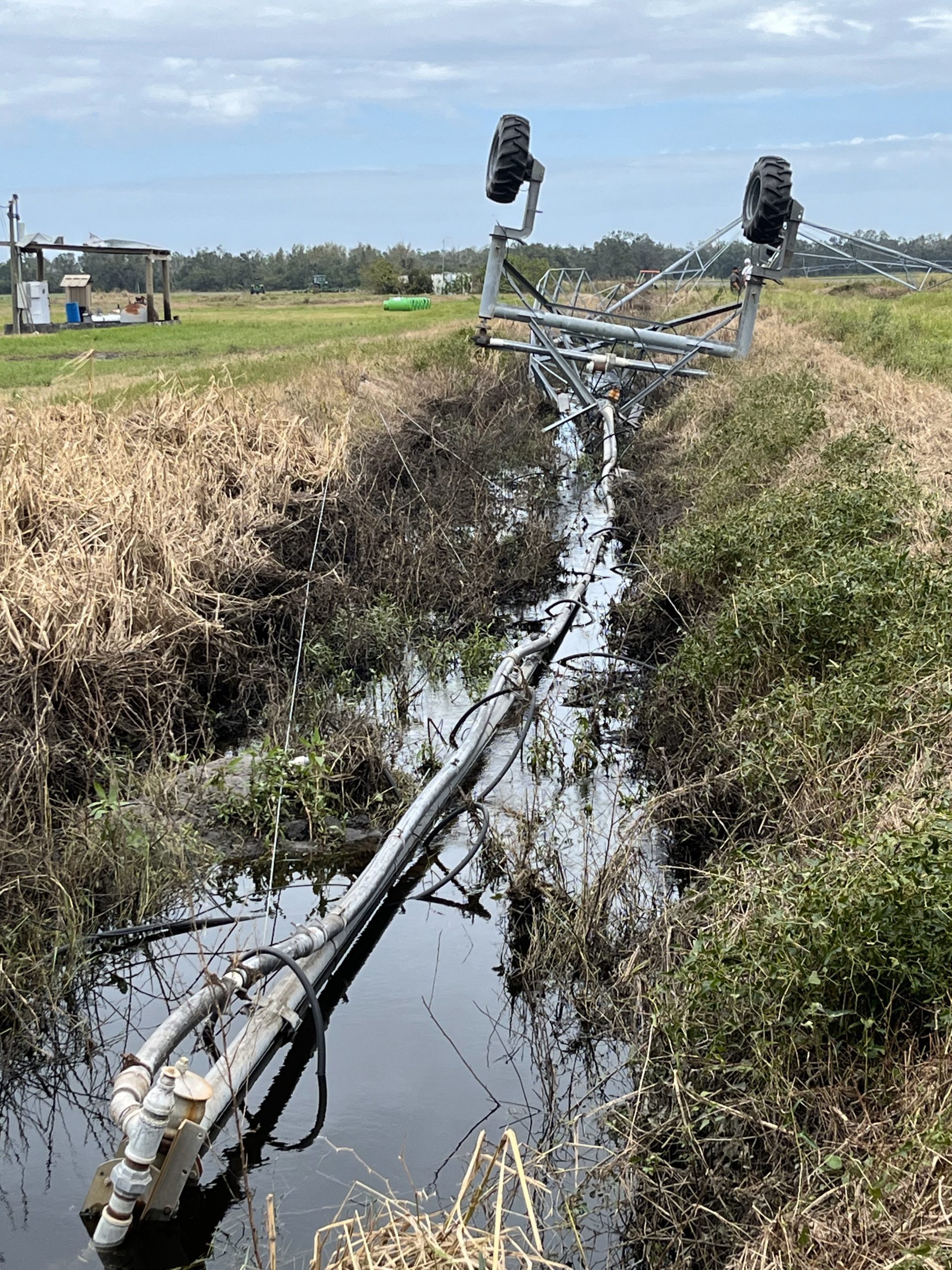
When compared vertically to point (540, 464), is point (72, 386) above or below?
above

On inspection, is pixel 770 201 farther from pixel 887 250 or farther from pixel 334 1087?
pixel 334 1087

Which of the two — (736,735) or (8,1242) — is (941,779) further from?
(8,1242)

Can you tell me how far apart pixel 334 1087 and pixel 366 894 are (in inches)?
32.0

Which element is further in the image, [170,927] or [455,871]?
[455,871]

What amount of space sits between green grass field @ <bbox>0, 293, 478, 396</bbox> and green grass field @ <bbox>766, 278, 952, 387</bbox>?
319 inches

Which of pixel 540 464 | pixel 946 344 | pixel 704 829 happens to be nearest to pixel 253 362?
pixel 540 464

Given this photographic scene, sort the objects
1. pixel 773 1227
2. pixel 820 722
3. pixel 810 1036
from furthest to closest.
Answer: pixel 820 722 → pixel 810 1036 → pixel 773 1227

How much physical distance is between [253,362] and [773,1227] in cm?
1961

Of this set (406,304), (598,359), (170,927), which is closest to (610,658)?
(170,927)

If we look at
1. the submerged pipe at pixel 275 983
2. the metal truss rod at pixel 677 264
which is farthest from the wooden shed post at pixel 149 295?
the submerged pipe at pixel 275 983

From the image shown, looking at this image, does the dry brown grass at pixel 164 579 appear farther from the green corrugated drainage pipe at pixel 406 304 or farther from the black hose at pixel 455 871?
the green corrugated drainage pipe at pixel 406 304

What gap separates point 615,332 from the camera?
15227mm

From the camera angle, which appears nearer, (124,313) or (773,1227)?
(773,1227)

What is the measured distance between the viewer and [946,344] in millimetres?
16922
